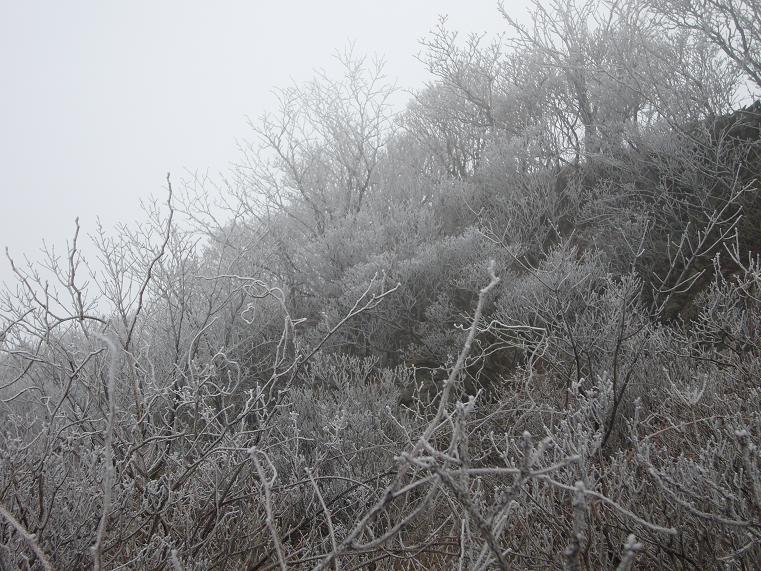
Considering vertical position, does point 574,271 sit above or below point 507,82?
below

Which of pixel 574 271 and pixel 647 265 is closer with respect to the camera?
pixel 574 271

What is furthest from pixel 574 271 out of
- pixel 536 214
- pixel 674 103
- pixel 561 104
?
pixel 561 104

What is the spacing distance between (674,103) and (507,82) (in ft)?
15.6

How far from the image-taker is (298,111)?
11312 millimetres

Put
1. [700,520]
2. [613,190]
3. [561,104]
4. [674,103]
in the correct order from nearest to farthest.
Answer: [700,520] < [674,103] < [613,190] < [561,104]

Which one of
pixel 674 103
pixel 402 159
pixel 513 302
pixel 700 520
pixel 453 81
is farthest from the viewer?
pixel 402 159

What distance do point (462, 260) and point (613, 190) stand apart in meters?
2.84

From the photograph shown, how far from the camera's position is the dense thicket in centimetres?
278

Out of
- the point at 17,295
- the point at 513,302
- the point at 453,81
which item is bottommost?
the point at 513,302

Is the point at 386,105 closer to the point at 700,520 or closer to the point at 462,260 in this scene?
the point at 462,260

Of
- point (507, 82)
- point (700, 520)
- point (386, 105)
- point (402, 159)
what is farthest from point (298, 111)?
point (700, 520)

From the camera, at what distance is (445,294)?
7.91 metres

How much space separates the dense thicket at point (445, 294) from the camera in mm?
2783

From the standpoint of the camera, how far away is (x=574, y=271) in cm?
639
